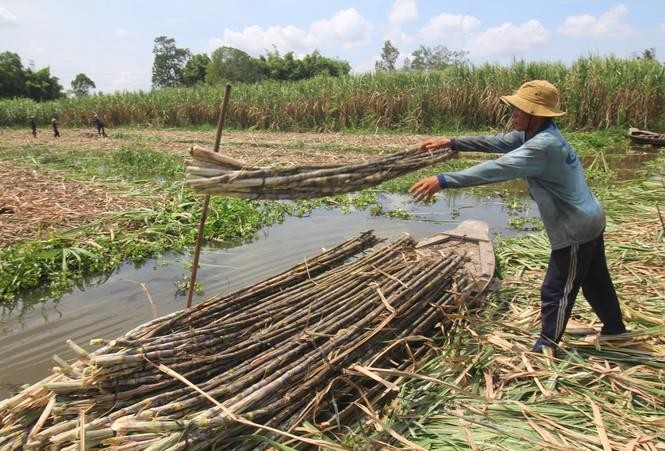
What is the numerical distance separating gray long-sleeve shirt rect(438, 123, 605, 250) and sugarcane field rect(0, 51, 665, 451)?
0.08ft

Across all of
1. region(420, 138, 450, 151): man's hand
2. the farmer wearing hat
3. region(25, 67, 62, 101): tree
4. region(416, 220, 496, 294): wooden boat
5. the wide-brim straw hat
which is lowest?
region(416, 220, 496, 294): wooden boat

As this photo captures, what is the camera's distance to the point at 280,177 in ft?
8.21

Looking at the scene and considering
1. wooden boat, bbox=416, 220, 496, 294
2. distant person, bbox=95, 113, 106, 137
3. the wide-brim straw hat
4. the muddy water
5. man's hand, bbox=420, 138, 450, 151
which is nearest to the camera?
the wide-brim straw hat

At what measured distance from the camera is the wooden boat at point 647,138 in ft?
37.5

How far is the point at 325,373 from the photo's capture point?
2396 mm

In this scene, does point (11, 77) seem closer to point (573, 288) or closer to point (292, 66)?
point (292, 66)

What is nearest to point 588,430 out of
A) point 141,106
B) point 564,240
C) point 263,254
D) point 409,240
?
point 564,240

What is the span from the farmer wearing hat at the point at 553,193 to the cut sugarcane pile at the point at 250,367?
31.4 inches

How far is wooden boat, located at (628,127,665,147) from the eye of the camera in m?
11.4

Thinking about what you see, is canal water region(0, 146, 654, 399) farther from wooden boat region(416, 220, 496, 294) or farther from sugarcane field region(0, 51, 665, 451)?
wooden boat region(416, 220, 496, 294)

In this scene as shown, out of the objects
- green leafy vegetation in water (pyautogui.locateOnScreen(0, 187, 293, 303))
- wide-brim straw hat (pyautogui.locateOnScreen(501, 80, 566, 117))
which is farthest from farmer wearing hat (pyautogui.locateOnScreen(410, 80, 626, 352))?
green leafy vegetation in water (pyautogui.locateOnScreen(0, 187, 293, 303))

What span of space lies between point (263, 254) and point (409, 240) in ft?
7.35

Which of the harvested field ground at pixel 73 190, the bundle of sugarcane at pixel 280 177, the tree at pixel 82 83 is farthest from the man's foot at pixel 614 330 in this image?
the tree at pixel 82 83

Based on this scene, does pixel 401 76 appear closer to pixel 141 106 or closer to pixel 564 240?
pixel 141 106
